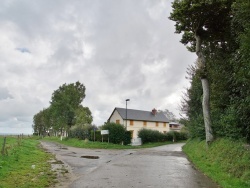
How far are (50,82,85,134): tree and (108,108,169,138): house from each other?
9.11 metres

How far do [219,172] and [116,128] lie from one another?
2864 centimetres

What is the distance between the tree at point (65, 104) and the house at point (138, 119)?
29.9 ft

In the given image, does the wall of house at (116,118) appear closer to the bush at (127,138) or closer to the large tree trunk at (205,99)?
the bush at (127,138)

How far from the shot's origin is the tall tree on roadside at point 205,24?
55.3ft

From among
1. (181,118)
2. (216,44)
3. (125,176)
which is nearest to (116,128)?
(181,118)

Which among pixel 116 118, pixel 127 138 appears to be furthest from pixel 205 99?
pixel 116 118

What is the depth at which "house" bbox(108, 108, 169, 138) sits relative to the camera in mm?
58500

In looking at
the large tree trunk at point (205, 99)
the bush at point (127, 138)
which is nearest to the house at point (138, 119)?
the bush at point (127, 138)

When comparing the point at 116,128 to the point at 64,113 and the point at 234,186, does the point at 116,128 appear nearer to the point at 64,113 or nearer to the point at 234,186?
the point at 64,113

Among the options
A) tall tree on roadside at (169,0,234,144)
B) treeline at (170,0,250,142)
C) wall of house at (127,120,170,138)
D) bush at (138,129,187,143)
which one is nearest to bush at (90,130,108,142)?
bush at (138,129,187,143)

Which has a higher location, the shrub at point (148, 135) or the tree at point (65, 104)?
the tree at point (65, 104)

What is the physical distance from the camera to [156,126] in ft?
215

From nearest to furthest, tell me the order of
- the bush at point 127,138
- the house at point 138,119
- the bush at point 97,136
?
1. the bush at point 97,136
2. the bush at point 127,138
3. the house at point 138,119

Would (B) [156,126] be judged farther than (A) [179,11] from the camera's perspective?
Yes
